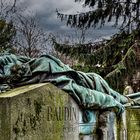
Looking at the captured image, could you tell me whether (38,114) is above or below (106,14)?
below

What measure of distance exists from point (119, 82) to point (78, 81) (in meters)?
7.79

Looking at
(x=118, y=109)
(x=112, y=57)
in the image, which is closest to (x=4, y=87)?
(x=118, y=109)

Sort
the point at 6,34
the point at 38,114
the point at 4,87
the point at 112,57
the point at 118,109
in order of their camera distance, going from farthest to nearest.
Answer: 1. the point at 6,34
2. the point at 112,57
3. the point at 118,109
4. the point at 4,87
5. the point at 38,114

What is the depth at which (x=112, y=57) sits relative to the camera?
49.8ft

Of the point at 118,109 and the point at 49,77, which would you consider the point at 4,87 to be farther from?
the point at 118,109

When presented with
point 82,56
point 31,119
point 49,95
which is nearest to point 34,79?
point 49,95

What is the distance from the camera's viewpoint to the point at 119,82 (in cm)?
1371

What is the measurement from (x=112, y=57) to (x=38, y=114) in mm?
10315

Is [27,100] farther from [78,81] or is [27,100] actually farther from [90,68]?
[90,68]

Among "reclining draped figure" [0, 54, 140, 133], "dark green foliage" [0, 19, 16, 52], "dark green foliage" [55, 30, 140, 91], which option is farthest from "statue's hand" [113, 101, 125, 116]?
"dark green foliage" [0, 19, 16, 52]

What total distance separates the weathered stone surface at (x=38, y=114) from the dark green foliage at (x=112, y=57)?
8.12 meters

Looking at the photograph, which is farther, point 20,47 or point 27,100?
point 20,47

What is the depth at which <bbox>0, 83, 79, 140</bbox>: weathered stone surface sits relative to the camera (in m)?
4.68

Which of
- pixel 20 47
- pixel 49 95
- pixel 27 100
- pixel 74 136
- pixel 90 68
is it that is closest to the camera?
pixel 27 100
